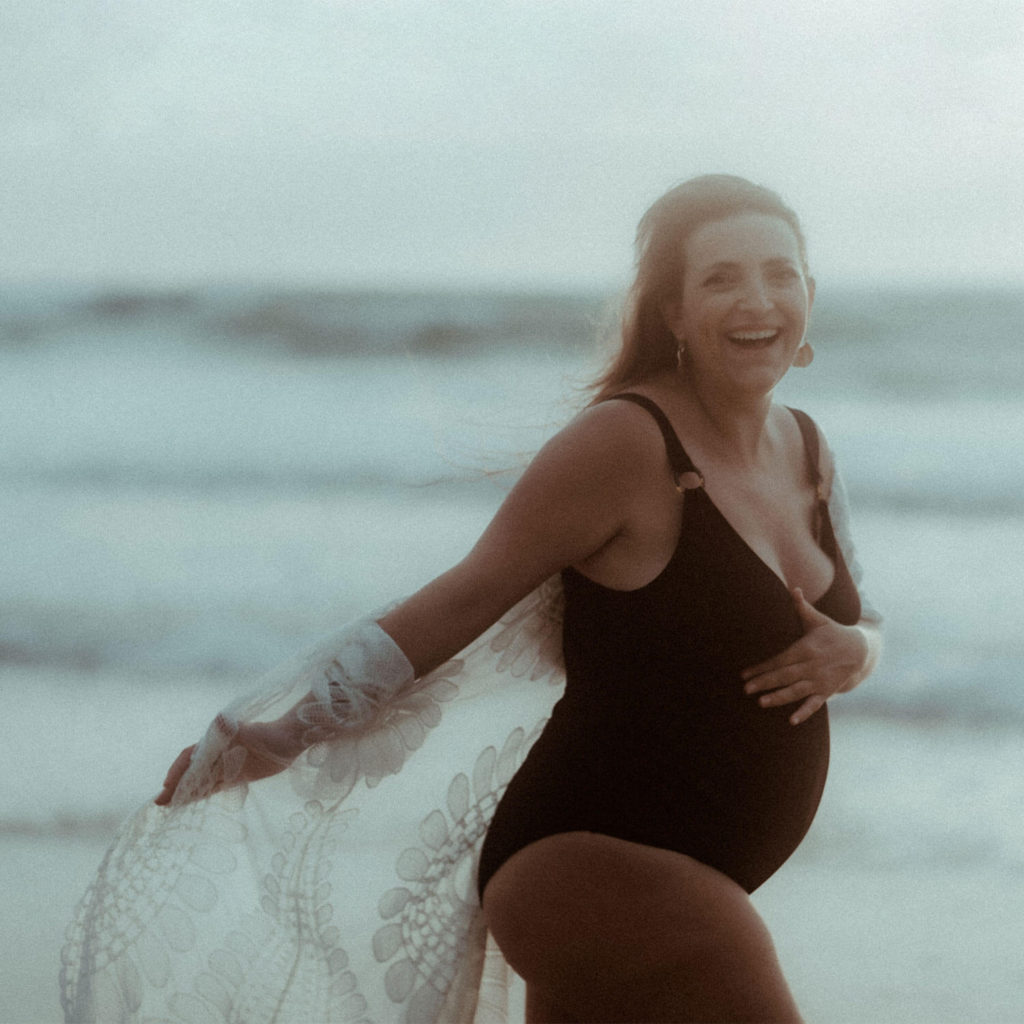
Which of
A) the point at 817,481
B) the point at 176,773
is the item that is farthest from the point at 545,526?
the point at 176,773

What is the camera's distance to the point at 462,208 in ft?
11.6

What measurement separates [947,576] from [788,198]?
7.94 ft

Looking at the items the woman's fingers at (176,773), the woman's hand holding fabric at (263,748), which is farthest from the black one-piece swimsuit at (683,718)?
the woman's fingers at (176,773)

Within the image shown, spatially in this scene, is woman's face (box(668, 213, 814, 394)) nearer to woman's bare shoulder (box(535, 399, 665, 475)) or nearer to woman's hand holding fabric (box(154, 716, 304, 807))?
woman's bare shoulder (box(535, 399, 665, 475))

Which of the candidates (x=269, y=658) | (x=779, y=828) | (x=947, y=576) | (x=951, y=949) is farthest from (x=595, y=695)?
(x=947, y=576)

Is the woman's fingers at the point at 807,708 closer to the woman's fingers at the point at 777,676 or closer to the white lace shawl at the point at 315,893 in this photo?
the woman's fingers at the point at 777,676

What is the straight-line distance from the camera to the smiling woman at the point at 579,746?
3.66 ft

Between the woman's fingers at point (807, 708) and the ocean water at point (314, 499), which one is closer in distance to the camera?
the woman's fingers at point (807, 708)

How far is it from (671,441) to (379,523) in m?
2.68

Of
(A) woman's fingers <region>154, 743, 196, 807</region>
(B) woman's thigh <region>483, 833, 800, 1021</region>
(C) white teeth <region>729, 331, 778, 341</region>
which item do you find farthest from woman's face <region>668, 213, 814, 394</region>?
(A) woman's fingers <region>154, 743, 196, 807</region>

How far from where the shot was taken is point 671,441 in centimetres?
113

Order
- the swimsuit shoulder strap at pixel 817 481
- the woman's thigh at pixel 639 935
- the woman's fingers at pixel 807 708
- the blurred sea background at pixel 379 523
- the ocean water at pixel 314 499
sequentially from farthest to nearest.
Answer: the ocean water at pixel 314 499, the blurred sea background at pixel 379 523, the swimsuit shoulder strap at pixel 817 481, the woman's fingers at pixel 807 708, the woman's thigh at pixel 639 935

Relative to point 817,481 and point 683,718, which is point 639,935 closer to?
point 683,718

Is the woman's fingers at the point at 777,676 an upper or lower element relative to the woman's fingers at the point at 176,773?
upper
